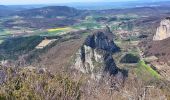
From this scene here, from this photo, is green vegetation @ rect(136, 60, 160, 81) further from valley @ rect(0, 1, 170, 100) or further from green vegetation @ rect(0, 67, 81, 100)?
green vegetation @ rect(0, 67, 81, 100)

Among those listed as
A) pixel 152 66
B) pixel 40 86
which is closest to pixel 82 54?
pixel 152 66

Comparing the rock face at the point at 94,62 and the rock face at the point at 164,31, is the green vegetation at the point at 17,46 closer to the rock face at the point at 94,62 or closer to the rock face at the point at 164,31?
the rock face at the point at 94,62

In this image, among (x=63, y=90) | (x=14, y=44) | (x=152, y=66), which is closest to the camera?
(x=63, y=90)

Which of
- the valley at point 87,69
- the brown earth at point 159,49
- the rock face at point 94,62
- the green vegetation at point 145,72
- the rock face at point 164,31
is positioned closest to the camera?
the valley at point 87,69

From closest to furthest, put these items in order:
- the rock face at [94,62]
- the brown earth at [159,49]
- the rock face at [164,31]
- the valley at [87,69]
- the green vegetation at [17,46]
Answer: the valley at [87,69], the rock face at [94,62], the brown earth at [159,49], the green vegetation at [17,46], the rock face at [164,31]

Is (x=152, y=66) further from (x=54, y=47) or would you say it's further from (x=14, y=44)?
(x=14, y=44)

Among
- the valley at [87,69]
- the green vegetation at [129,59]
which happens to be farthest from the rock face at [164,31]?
the green vegetation at [129,59]

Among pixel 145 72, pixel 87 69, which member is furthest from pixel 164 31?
pixel 87 69

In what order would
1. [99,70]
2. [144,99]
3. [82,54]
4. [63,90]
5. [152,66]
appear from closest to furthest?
[63,90], [144,99], [99,70], [82,54], [152,66]

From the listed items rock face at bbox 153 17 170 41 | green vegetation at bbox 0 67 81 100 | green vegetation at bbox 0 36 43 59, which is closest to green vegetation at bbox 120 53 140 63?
green vegetation at bbox 0 36 43 59
